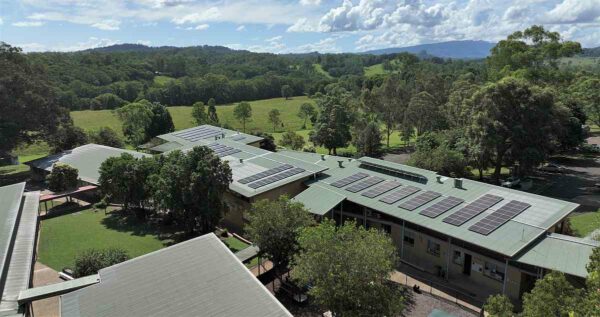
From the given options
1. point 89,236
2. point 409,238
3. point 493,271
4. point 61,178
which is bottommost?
point 89,236

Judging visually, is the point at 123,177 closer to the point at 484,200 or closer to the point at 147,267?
the point at 147,267

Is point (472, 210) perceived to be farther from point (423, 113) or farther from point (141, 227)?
point (423, 113)

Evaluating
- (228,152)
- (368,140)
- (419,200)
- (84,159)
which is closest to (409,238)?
(419,200)

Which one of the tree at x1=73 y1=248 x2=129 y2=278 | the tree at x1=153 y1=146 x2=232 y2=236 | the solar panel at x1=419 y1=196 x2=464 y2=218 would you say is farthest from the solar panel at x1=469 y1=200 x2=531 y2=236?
the tree at x1=73 y1=248 x2=129 y2=278

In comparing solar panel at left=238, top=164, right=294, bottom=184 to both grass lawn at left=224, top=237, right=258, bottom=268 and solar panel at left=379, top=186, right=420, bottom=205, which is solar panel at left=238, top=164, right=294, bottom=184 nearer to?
grass lawn at left=224, top=237, right=258, bottom=268

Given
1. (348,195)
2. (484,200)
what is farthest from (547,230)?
(348,195)

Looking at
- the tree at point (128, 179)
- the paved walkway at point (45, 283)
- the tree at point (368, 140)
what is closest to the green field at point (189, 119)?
the tree at point (368, 140)

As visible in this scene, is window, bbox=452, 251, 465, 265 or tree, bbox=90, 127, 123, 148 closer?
window, bbox=452, 251, 465, 265
